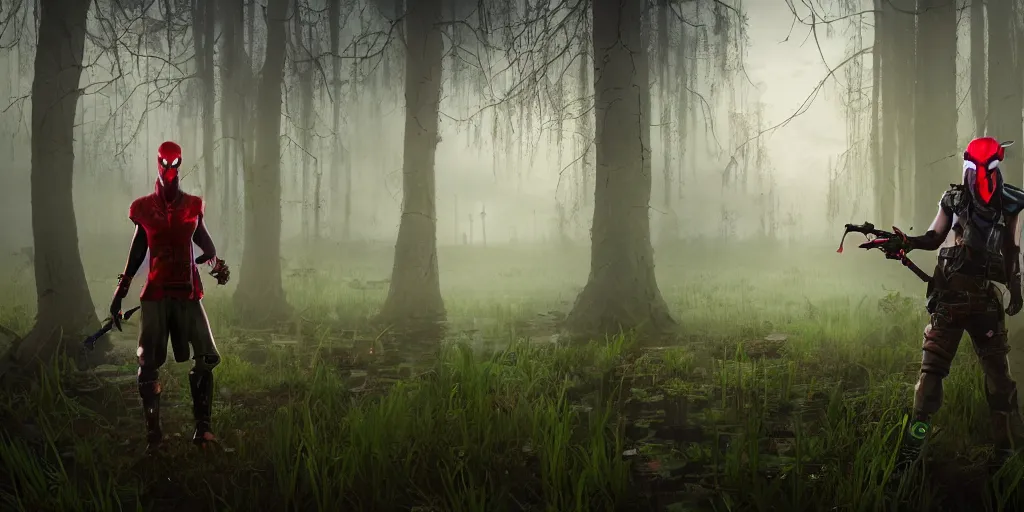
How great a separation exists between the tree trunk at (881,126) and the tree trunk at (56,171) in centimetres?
910

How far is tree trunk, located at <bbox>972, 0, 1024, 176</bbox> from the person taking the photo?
6.44 meters

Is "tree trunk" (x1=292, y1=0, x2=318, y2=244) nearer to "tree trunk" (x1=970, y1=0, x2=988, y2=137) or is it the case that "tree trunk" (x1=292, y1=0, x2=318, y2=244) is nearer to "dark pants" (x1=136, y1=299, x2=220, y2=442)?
"dark pants" (x1=136, y1=299, x2=220, y2=442)

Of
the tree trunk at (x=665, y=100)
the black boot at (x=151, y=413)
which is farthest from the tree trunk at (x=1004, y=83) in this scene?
the black boot at (x=151, y=413)

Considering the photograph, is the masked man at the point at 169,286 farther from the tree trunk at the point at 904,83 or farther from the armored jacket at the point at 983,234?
the tree trunk at the point at 904,83

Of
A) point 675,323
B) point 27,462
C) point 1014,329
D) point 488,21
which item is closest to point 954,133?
point 1014,329

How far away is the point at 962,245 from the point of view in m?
2.96

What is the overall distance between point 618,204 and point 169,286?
4602 mm

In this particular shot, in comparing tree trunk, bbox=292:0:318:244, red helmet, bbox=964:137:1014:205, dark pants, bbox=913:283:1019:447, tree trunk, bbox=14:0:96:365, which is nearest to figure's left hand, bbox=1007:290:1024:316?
dark pants, bbox=913:283:1019:447

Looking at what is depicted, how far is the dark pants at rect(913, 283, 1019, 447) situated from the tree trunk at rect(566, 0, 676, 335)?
3.52m

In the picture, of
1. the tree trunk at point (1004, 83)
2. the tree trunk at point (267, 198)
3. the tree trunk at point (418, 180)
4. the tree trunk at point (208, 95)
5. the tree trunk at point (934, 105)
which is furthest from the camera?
the tree trunk at point (208, 95)

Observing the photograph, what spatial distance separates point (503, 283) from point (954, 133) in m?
9.63

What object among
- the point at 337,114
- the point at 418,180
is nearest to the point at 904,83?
the point at 418,180

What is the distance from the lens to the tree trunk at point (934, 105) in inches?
272

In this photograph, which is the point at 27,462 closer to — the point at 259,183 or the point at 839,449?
the point at 839,449
